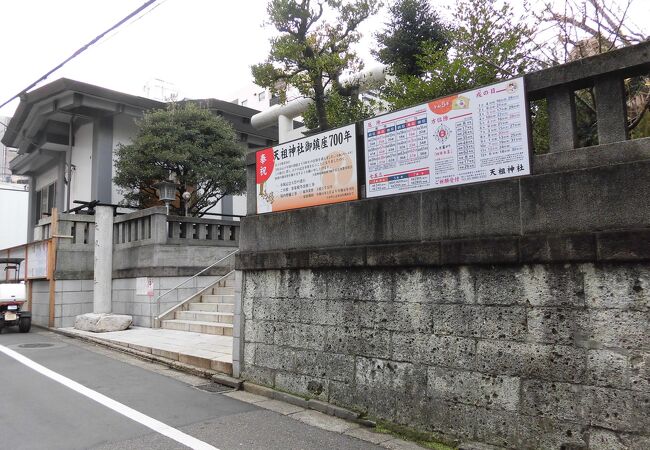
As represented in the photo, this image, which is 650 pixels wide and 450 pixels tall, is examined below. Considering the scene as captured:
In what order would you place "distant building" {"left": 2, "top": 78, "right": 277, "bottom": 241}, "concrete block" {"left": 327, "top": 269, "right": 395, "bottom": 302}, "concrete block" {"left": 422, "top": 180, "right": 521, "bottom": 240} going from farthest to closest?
1. "distant building" {"left": 2, "top": 78, "right": 277, "bottom": 241}
2. "concrete block" {"left": 327, "top": 269, "right": 395, "bottom": 302}
3. "concrete block" {"left": 422, "top": 180, "right": 521, "bottom": 240}

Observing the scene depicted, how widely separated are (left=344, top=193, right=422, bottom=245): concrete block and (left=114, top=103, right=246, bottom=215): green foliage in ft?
32.2

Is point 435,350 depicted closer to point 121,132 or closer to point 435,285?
point 435,285

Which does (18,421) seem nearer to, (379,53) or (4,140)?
(379,53)

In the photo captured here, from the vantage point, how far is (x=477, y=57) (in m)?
8.79

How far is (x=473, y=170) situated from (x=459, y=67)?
4851 mm

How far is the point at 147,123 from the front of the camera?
1491 cm

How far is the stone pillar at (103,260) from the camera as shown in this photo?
12805 millimetres

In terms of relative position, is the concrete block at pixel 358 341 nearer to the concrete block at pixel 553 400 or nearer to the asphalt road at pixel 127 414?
the asphalt road at pixel 127 414

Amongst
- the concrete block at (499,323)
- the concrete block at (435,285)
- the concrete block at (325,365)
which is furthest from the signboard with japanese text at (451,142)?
the concrete block at (325,365)

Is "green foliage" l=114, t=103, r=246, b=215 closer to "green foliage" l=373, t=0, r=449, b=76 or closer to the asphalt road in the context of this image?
"green foliage" l=373, t=0, r=449, b=76

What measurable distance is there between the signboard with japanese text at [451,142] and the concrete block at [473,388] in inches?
74.7

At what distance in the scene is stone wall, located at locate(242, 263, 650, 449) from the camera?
371 centimetres

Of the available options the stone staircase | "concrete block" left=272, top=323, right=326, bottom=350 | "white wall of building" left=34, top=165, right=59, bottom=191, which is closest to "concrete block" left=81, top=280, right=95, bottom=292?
Result: the stone staircase

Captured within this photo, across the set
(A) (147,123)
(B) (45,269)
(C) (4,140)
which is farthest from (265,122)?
(C) (4,140)
